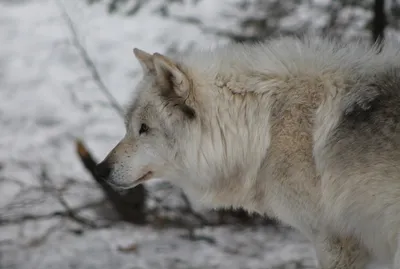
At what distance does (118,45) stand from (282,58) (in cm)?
724

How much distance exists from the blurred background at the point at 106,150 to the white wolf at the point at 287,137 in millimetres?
873

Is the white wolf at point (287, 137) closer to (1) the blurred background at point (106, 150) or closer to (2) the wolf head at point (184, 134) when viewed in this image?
(2) the wolf head at point (184, 134)

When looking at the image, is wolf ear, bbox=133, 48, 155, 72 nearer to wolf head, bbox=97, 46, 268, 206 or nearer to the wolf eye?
wolf head, bbox=97, 46, 268, 206

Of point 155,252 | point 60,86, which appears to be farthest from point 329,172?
point 60,86

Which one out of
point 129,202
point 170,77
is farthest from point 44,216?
point 170,77

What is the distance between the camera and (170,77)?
385 cm

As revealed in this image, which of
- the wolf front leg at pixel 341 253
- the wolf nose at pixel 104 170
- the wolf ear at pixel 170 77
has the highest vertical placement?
the wolf ear at pixel 170 77

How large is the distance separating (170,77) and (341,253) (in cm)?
138

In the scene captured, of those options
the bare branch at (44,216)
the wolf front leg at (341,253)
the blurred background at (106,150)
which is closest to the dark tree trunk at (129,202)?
the blurred background at (106,150)

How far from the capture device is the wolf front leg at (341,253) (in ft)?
12.1

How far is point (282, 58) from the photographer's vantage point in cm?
391

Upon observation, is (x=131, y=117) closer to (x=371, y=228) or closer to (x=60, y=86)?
(x=371, y=228)

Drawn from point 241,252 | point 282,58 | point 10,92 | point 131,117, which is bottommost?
point 241,252

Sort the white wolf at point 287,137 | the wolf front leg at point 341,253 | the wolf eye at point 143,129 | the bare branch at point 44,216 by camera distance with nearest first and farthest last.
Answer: the white wolf at point 287,137, the wolf front leg at point 341,253, the wolf eye at point 143,129, the bare branch at point 44,216
